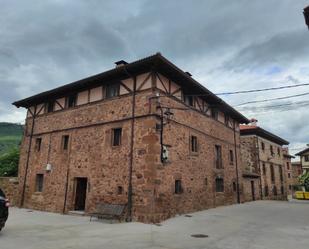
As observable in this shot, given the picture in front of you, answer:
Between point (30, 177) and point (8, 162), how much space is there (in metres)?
7.48

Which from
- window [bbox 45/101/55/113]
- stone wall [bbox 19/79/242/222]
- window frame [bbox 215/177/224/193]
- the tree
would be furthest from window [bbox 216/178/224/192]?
the tree

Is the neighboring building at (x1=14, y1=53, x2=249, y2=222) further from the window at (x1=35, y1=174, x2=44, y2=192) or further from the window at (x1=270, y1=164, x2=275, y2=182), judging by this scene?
the window at (x1=270, y1=164, x2=275, y2=182)

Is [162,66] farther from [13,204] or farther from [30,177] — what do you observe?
[13,204]

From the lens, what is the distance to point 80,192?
1323 centimetres

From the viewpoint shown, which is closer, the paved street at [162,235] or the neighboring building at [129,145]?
the paved street at [162,235]

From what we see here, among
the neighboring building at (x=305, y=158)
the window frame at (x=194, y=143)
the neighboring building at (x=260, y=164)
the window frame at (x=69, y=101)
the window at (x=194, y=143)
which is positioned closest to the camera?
the window frame at (x=194, y=143)

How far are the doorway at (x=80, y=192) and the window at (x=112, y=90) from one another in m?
4.38

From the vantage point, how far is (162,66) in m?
11.2

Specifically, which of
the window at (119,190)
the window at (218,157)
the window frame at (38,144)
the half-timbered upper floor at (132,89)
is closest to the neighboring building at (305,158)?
the half-timbered upper floor at (132,89)

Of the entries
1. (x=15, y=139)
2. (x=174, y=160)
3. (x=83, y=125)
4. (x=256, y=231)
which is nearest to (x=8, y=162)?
(x=83, y=125)

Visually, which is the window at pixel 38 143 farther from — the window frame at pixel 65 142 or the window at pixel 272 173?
the window at pixel 272 173

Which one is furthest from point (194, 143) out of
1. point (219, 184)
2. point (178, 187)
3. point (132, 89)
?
point (132, 89)

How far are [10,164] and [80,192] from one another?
10.7m

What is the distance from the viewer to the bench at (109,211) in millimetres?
10336
